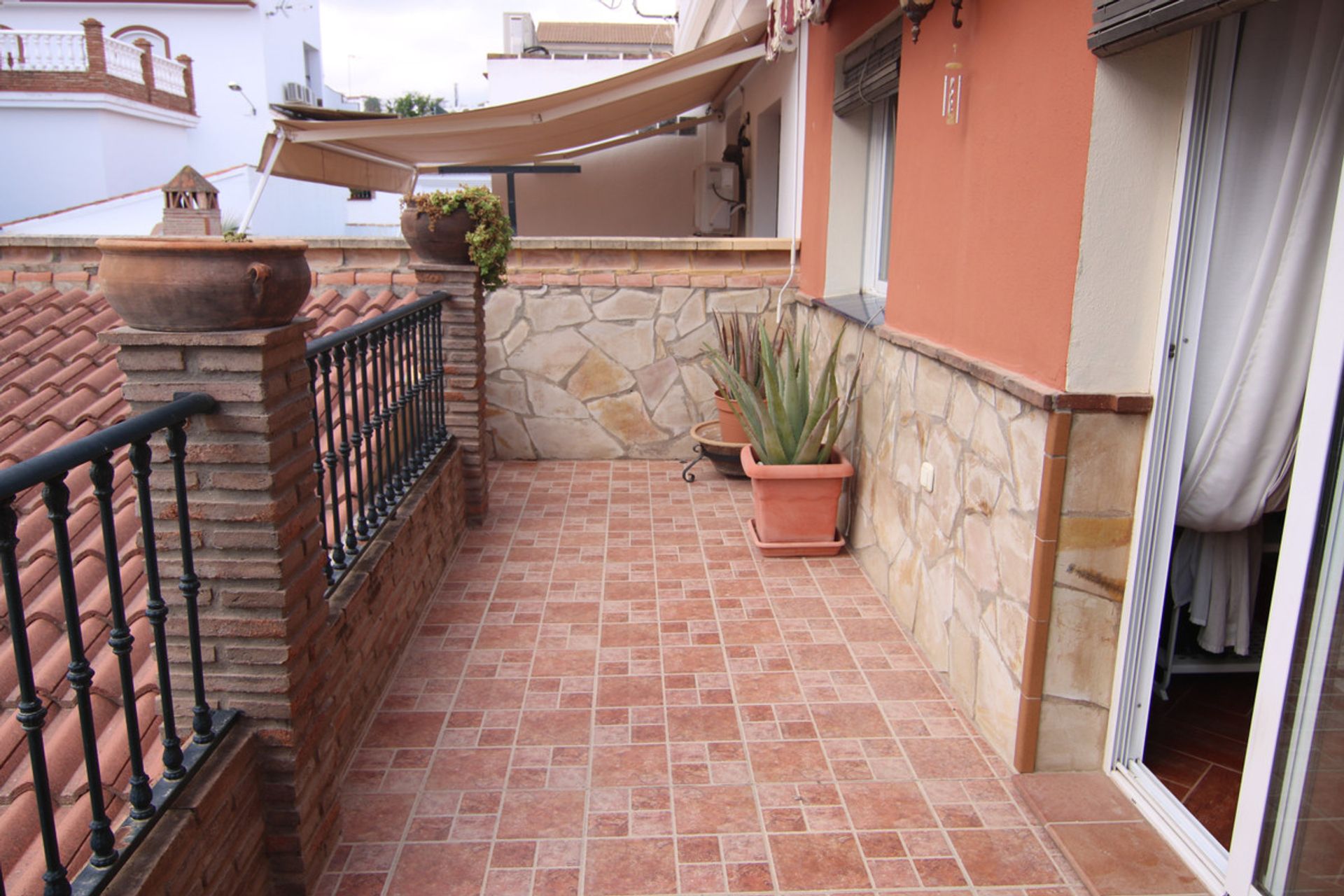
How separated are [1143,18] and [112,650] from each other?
278cm

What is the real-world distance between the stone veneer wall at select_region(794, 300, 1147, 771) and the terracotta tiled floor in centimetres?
23

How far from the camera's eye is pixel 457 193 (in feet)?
16.1

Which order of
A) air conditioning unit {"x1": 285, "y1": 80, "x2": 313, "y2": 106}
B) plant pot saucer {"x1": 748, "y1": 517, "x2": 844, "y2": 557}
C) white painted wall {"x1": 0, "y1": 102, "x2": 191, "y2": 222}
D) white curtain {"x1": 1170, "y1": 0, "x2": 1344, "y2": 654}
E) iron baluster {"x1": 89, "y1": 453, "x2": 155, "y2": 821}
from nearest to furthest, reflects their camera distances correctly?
iron baluster {"x1": 89, "y1": 453, "x2": 155, "y2": 821} → white curtain {"x1": 1170, "y1": 0, "x2": 1344, "y2": 654} → plant pot saucer {"x1": 748, "y1": 517, "x2": 844, "y2": 557} → white painted wall {"x1": 0, "y1": 102, "x2": 191, "y2": 222} → air conditioning unit {"x1": 285, "y1": 80, "x2": 313, "y2": 106}

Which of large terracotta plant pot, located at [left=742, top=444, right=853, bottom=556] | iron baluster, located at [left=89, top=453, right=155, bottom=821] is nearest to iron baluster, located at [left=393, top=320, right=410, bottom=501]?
large terracotta plant pot, located at [left=742, top=444, right=853, bottom=556]

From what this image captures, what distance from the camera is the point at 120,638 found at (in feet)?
5.93

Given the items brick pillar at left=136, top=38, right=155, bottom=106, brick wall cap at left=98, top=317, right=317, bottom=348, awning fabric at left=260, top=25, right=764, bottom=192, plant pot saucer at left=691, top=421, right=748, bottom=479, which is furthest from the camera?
brick pillar at left=136, top=38, right=155, bottom=106

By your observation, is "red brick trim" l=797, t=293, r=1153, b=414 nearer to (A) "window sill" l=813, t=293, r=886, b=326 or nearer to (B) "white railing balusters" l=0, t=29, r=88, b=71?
(A) "window sill" l=813, t=293, r=886, b=326

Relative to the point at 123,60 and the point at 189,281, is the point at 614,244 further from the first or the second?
the point at 123,60

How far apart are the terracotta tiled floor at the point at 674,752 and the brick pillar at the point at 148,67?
Result: 67.4 feet

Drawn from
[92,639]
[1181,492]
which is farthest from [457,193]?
[1181,492]

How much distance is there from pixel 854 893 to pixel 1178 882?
84 centimetres

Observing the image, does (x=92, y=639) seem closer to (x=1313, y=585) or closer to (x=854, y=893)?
(x=854, y=893)

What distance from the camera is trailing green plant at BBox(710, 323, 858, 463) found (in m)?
4.69

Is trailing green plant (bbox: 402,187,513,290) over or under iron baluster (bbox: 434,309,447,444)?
over
